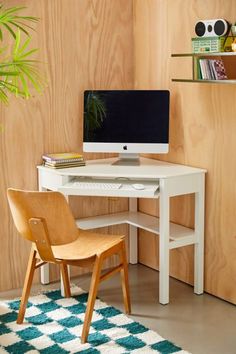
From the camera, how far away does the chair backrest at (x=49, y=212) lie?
3227 mm

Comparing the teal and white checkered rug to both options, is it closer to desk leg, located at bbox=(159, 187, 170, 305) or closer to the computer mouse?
desk leg, located at bbox=(159, 187, 170, 305)

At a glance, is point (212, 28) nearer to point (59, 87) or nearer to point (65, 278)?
point (59, 87)

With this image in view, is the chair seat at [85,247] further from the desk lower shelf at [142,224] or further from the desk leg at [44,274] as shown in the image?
the desk leg at [44,274]

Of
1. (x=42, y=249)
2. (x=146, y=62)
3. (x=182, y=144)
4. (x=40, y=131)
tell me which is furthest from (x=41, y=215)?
(x=146, y=62)

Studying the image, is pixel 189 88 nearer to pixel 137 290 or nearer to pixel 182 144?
pixel 182 144

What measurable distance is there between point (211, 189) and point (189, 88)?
63 centimetres

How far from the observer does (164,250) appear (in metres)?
3.74

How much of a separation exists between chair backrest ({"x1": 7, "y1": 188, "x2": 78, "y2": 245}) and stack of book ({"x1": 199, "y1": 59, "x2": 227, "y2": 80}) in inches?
42.4

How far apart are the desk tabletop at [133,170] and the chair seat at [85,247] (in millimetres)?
387

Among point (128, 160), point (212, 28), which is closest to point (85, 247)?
point (128, 160)

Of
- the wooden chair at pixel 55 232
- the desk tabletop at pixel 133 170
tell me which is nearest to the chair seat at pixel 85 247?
the wooden chair at pixel 55 232

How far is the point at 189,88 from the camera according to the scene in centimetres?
397

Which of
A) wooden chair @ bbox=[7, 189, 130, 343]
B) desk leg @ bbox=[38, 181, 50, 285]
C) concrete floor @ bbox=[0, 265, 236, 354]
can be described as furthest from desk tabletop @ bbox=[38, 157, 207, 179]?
concrete floor @ bbox=[0, 265, 236, 354]

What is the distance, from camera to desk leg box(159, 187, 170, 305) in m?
3.69
